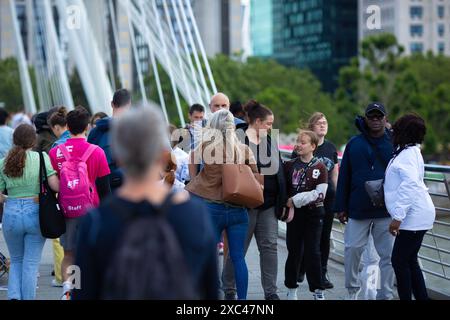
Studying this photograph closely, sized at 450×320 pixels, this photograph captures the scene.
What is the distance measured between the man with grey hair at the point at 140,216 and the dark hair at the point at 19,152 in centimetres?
417

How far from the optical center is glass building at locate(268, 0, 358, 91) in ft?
389

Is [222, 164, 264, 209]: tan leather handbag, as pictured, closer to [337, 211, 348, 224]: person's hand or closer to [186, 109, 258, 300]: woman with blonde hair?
[186, 109, 258, 300]: woman with blonde hair

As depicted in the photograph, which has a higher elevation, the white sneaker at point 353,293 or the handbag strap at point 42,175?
the handbag strap at point 42,175

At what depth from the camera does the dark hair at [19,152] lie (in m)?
7.88

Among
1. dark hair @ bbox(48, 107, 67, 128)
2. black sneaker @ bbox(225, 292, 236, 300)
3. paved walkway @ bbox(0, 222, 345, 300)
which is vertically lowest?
paved walkway @ bbox(0, 222, 345, 300)

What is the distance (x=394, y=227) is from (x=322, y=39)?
114835mm

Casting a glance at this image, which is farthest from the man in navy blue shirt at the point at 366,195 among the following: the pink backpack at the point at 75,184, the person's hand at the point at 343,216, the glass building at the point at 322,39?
the glass building at the point at 322,39

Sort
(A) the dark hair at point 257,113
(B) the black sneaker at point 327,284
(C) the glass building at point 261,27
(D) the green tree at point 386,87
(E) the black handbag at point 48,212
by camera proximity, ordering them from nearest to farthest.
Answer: (E) the black handbag at point 48,212, (A) the dark hair at point 257,113, (B) the black sneaker at point 327,284, (D) the green tree at point 386,87, (C) the glass building at point 261,27

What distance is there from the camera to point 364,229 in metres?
8.26

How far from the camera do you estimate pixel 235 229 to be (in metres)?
8.02

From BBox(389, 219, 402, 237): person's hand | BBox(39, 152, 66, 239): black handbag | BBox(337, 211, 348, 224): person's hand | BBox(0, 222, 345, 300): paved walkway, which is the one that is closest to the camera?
BBox(389, 219, 402, 237): person's hand

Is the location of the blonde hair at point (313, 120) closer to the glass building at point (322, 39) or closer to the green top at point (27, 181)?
the green top at point (27, 181)

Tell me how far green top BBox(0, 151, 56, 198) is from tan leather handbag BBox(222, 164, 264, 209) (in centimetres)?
132

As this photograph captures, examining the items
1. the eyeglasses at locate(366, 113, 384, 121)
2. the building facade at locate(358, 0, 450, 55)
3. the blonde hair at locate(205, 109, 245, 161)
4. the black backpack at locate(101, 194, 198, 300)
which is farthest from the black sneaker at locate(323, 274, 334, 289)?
the building facade at locate(358, 0, 450, 55)
